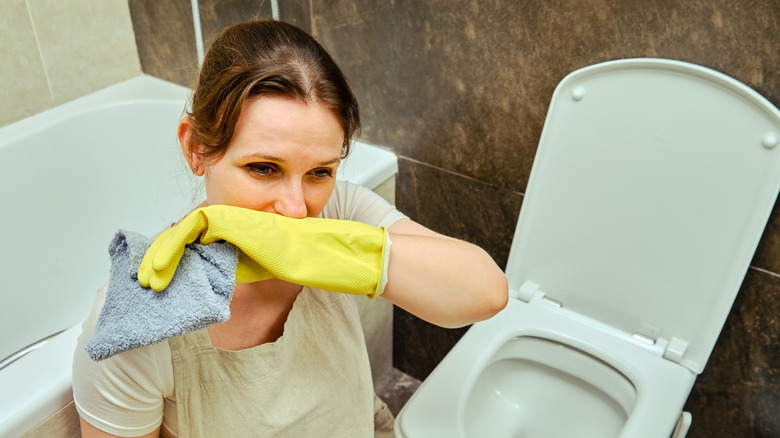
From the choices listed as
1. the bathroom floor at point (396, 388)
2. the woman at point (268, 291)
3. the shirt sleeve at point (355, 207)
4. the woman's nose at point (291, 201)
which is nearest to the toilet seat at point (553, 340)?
the woman at point (268, 291)

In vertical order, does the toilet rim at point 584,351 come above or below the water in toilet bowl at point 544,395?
above

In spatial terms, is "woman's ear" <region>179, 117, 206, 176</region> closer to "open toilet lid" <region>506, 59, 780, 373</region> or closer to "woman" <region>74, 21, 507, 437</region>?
"woman" <region>74, 21, 507, 437</region>

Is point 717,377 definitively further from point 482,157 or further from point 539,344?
point 482,157

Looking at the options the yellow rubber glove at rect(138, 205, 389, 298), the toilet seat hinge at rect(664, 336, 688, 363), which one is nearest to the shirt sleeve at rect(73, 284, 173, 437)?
the yellow rubber glove at rect(138, 205, 389, 298)

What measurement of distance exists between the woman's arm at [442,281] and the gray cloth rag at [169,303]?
0.18 m

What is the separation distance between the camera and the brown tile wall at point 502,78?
37.2 inches

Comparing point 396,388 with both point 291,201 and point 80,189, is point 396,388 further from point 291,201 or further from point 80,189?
point 291,201

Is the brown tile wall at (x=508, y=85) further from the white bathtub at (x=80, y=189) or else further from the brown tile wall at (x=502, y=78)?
the white bathtub at (x=80, y=189)

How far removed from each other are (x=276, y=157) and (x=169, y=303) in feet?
0.57

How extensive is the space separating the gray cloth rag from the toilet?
0.42 meters

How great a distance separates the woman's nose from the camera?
686mm

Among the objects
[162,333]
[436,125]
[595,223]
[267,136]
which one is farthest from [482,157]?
[162,333]

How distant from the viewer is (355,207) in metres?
0.88

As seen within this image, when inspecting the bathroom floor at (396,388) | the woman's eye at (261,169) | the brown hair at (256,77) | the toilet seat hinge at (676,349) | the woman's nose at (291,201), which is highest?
the brown hair at (256,77)
